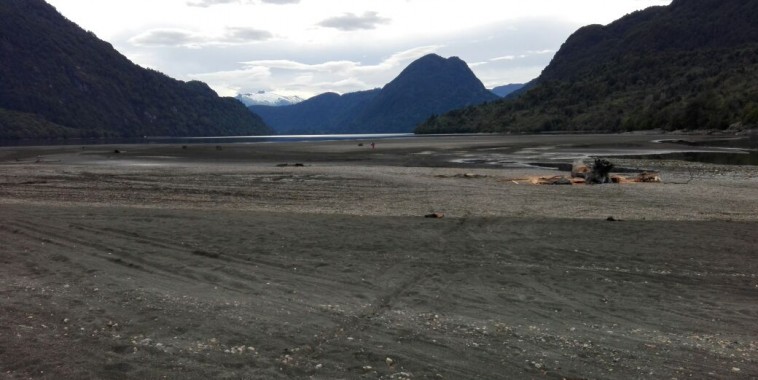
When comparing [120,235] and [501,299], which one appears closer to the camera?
[501,299]

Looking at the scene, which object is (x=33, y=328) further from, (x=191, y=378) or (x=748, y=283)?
(x=748, y=283)

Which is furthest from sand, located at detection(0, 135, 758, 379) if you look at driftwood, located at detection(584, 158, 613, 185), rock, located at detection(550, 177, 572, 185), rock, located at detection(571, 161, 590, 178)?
rock, located at detection(571, 161, 590, 178)

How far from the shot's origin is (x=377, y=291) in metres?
9.90

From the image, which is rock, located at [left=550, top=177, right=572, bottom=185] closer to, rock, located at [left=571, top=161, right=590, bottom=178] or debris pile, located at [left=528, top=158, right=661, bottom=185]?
debris pile, located at [left=528, top=158, right=661, bottom=185]

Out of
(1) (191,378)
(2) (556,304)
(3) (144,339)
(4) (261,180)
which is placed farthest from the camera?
(4) (261,180)

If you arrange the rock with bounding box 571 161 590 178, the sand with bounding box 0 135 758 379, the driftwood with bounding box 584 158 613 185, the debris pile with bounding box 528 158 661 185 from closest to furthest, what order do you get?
the sand with bounding box 0 135 758 379
the debris pile with bounding box 528 158 661 185
the driftwood with bounding box 584 158 613 185
the rock with bounding box 571 161 590 178

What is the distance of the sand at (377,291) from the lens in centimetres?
679

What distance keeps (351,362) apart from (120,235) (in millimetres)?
10099

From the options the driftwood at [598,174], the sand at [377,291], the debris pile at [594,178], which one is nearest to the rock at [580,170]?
the debris pile at [594,178]

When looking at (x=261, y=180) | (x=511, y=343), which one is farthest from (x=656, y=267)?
(x=261, y=180)

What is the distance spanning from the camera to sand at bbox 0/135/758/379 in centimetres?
679

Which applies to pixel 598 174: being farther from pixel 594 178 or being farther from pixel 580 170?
pixel 580 170

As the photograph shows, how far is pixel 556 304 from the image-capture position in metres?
9.23

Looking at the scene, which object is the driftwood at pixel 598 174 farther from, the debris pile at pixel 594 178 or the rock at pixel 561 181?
the rock at pixel 561 181
